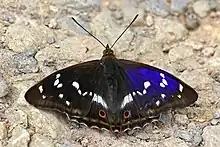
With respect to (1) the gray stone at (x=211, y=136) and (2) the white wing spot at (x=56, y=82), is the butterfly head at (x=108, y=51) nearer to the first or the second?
(2) the white wing spot at (x=56, y=82)

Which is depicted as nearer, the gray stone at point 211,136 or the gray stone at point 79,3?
the gray stone at point 211,136

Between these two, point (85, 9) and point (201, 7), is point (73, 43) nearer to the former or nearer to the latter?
point (85, 9)

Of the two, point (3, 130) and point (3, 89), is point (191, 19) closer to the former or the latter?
point (3, 89)

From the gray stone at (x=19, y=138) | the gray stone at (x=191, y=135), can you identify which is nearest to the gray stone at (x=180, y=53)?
the gray stone at (x=191, y=135)

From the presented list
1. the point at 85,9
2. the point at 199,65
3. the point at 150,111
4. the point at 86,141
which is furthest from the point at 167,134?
the point at 85,9

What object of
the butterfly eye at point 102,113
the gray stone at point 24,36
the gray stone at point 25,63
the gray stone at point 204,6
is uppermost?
the gray stone at point 204,6

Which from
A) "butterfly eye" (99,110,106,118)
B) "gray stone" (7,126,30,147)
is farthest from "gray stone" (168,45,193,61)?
"gray stone" (7,126,30,147)

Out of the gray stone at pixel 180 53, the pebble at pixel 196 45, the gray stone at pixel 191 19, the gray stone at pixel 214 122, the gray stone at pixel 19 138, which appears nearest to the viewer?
the gray stone at pixel 19 138
